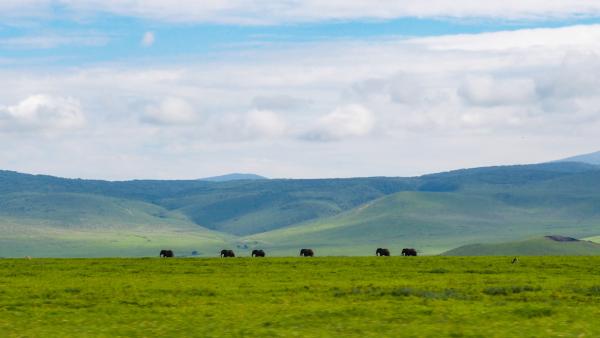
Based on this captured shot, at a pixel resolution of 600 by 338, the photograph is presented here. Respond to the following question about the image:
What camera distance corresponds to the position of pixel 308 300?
38750mm

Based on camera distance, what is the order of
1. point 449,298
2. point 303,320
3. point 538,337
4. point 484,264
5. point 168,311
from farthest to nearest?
1. point 484,264
2. point 449,298
3. point 168,311
4. point 303,320
5. point 538,337

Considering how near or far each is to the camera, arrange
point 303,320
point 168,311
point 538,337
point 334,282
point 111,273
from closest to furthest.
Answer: point 538,337 < point 303,320 < point 168,311 < point 334,282 < point 111,273

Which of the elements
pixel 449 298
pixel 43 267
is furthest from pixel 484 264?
pixel 43 267

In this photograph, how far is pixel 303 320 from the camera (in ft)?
102

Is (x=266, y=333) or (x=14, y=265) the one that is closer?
(x=266, y=333)

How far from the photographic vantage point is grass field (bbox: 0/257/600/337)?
95.3 feet

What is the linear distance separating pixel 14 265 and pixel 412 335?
4565 cm

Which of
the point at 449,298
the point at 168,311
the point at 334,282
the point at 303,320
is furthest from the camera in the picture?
the point at 334,282

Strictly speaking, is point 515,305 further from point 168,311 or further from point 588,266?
point 588,266

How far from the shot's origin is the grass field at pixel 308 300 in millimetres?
29047

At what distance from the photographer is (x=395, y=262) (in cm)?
6425

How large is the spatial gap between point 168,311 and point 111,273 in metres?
24.3

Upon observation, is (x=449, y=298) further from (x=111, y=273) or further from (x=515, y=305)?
(x=111, y=273)

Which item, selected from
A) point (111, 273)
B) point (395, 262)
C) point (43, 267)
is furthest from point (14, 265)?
point (395, 262)
